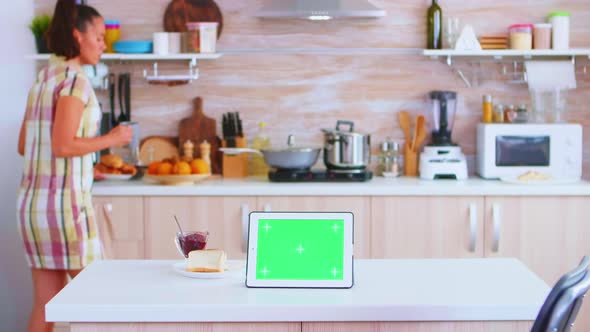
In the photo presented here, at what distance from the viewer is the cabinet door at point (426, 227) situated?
4.65m

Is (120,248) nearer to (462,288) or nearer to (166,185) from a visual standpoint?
(166,185)

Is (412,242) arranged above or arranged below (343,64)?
below

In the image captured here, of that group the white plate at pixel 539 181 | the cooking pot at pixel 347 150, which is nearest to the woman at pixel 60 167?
the cooking pot at pixel 347 150

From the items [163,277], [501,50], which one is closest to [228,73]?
[501,50]

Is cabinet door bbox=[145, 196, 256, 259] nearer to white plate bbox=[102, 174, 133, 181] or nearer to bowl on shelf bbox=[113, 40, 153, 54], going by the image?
white plate bbox=[102, 174, 133, 181]

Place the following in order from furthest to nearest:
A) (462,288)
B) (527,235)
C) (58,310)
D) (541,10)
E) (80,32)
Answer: (541,10) → (527,235) → (80,32) → (462,288) → (58,310)

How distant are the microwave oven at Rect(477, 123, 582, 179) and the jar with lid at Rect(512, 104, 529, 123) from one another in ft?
0.33

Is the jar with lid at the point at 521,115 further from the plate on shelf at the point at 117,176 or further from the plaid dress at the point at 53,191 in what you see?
the plaid dress at the point at 53,191

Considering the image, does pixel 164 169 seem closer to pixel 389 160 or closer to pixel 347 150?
pixel 347 150

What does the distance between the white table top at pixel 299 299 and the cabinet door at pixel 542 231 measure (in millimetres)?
1910

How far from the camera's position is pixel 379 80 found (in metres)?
5.19

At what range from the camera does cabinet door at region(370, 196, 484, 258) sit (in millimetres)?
4648

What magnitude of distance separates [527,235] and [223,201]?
1.52m

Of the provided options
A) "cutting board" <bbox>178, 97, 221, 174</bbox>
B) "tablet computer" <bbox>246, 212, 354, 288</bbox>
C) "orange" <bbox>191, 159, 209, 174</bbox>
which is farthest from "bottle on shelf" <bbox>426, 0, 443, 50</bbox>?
"tablet computer" <bbox>246, 212, 354, 288</bbox>
